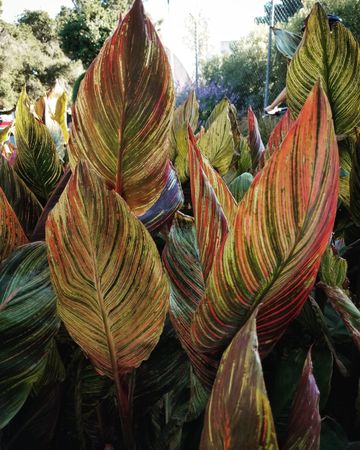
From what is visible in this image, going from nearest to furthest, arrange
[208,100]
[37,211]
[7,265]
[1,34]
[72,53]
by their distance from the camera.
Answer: [7,265], [37,211], [208,100], [72,53], [1,34]

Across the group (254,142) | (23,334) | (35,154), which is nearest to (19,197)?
(35,154)

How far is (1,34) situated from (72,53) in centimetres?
532

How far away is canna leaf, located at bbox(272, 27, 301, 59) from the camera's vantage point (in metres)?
0.85

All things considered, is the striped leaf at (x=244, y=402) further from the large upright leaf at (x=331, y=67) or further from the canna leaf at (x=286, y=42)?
the canna leaf at (x=286, y=42)

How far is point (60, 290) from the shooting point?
328mm

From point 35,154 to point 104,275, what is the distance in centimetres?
40

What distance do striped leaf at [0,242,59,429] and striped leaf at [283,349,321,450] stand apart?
0.21 metres

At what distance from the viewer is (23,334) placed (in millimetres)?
369

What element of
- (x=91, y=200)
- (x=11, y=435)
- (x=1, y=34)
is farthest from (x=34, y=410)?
(x=1, y=34)

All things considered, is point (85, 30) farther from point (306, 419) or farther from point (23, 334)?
point (306, 419)

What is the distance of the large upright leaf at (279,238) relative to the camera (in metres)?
0.25

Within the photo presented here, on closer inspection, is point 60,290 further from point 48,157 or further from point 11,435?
point 48,157

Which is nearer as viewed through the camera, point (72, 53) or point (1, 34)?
point (72, 53)

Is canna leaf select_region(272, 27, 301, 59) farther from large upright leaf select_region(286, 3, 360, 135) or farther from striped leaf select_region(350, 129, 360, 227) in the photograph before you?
striped leaf select_region(350, 129, 360, 227)
